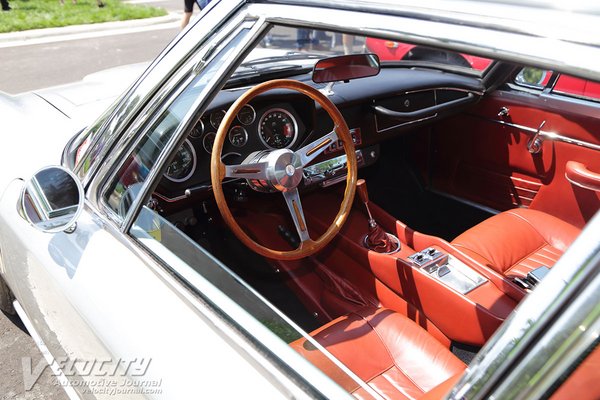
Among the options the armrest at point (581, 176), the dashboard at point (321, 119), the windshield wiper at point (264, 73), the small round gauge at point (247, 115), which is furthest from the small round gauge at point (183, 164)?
the armrest at point (581, 176)

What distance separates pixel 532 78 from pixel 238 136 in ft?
5.74

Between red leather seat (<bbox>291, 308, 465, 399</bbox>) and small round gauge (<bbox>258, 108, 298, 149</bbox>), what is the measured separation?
3.25 feet

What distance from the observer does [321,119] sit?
8.75 ft

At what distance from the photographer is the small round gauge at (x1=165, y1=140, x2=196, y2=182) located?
2229 mm

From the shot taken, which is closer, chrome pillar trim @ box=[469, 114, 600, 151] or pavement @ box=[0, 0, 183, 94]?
chrome pillar trim @ box=[469, 114, 600, 151]

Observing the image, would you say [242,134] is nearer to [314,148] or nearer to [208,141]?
[208,141]

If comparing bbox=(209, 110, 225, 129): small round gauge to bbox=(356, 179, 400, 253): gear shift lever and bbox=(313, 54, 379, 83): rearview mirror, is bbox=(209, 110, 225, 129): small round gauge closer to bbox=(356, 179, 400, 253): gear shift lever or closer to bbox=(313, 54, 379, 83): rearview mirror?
bbox=(313, 54, 379, 83): rearview mirror

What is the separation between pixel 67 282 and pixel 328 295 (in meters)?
1.19

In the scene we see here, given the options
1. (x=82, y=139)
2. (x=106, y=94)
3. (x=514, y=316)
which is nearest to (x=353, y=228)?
(x=82, y=139)

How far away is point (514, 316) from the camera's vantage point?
2.55ft

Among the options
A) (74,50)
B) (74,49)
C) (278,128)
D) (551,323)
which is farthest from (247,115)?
(74,49)

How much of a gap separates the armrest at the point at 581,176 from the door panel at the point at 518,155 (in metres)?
0.04

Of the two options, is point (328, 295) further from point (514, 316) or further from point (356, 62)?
point (514, 316)

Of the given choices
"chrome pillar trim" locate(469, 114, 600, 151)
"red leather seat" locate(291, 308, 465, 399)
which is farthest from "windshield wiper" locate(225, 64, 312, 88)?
"red leather seat" locate(291, 308, 465, 399)
